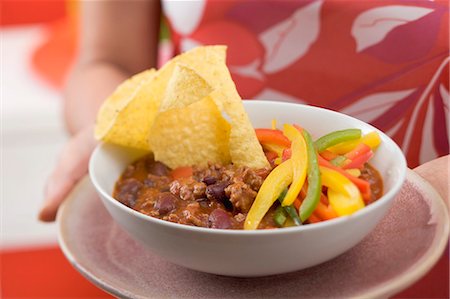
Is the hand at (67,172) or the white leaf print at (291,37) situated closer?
the white leaf print at (291,37)

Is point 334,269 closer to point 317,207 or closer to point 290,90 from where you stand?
point 317,207

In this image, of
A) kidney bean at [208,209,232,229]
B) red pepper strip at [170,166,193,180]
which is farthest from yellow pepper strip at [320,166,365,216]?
red pepper strip at [170,166,193,180]

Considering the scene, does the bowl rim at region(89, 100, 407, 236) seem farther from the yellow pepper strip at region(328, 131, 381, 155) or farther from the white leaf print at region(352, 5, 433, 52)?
the white leaf print at region(352, 5, 433, 52)

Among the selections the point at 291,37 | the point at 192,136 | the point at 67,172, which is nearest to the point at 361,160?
the point at 192,136

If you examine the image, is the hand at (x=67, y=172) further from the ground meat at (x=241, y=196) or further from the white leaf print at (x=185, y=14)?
the ground meat at (x=241, y=196)

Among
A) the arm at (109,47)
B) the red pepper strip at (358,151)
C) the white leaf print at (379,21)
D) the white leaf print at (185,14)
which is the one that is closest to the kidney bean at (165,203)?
the red pepper strip at (358,151)

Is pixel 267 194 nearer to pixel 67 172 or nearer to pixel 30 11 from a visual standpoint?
pixel 67 172
